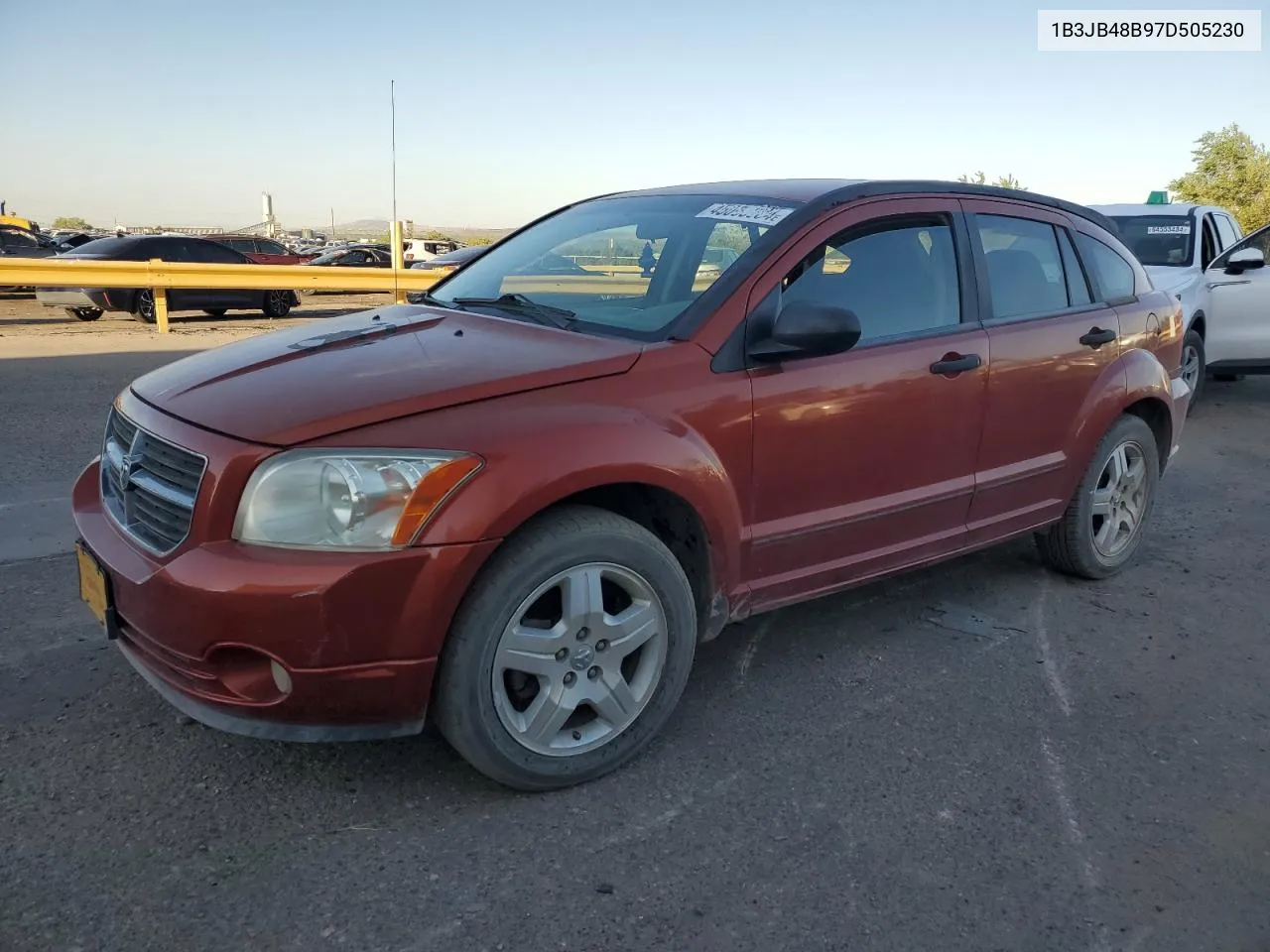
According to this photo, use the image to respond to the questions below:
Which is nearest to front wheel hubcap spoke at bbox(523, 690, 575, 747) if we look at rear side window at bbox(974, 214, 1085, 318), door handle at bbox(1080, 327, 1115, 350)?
rear side window at bbox(974, 214, 1085, 318)

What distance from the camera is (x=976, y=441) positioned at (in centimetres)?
379

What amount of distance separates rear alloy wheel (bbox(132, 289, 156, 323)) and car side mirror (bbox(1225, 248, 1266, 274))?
41.7ft

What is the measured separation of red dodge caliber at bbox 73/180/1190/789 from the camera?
8.09 feet

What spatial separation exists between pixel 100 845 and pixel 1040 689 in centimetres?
291

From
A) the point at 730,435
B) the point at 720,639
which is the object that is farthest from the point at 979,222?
the point at 720,639

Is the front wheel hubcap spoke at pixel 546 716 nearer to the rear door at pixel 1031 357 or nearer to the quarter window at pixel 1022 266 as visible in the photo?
the rear door at pixel 1031 357

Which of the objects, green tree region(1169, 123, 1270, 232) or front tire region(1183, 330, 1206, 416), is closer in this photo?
front tire region(1183, 330, 1206, 416)

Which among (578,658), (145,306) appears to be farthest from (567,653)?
(145,306)

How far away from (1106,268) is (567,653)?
3252mm

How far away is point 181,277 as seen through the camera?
13.0 meters

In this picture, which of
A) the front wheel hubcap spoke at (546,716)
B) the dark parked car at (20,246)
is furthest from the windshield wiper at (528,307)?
the dark parked car at (20,246)

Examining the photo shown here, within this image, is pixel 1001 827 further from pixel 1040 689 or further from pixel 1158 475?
pixel 1158 475

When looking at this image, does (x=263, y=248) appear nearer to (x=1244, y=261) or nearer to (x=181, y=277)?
(x=181, y=277)

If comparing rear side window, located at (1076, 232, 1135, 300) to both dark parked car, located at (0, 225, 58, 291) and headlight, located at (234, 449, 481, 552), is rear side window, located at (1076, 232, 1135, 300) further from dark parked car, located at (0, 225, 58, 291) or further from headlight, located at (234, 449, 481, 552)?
dark parked car, located at (0, 225, 58, 291)
